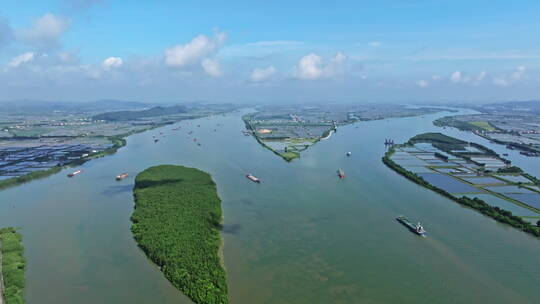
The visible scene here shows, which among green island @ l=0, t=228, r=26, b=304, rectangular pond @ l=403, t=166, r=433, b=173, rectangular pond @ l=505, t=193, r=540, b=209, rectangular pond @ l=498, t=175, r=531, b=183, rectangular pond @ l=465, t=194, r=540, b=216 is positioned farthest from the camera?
rectangular pond @ l=403, t=166, r=433, b=173

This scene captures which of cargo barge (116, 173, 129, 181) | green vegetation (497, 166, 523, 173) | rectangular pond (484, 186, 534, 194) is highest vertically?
cargo barge (116, 173, 129, 181)

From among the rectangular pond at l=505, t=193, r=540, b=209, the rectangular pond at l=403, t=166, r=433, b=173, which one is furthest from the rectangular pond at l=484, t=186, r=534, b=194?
the rectangular pond at l=403, t=166, r=433, b=173

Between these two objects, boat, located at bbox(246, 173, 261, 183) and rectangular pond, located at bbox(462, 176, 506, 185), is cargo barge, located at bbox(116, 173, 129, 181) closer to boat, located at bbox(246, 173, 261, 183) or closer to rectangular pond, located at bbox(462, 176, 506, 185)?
boat, located at bbox(246, 173, 261, 183)

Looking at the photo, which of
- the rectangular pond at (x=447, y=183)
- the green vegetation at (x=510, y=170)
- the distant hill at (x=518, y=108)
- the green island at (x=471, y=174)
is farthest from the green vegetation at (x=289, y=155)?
the distant hill at (x=518, y=108)

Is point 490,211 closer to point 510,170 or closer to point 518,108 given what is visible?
point 510,170

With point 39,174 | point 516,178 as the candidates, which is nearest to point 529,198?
point 516,178

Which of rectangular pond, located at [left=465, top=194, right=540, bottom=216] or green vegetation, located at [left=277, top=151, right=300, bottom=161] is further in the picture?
green vegetation, located at [left=277, top=151, right=300, bottom=161]
